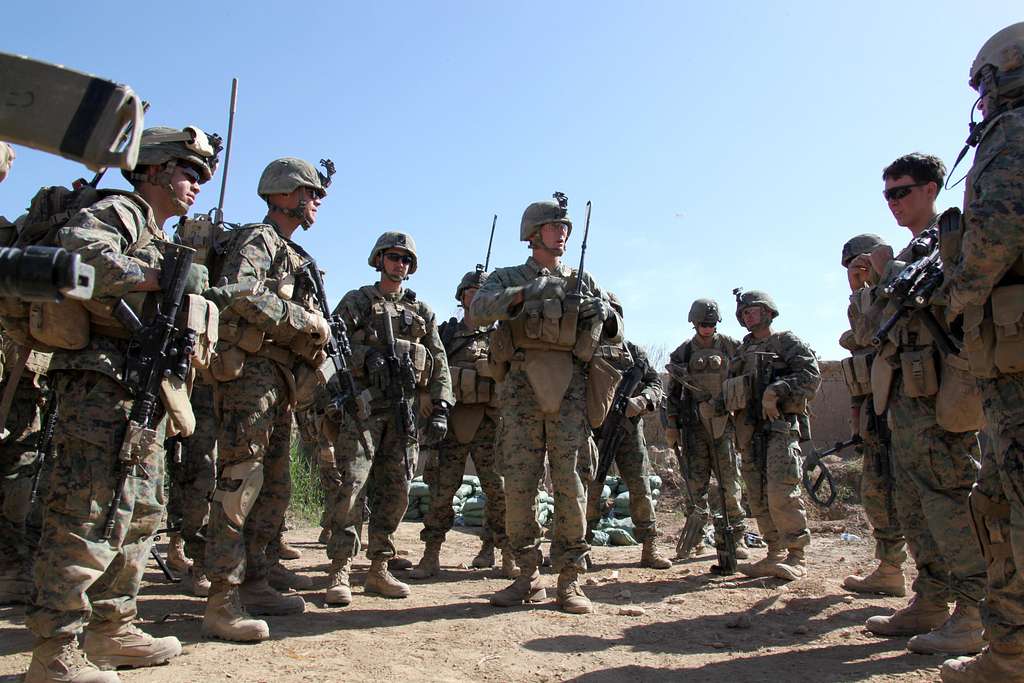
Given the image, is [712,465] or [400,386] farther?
[712,465]

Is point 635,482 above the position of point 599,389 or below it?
below

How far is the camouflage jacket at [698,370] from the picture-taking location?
879 centimetres

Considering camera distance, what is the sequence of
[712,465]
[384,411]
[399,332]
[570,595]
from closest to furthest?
[570,595]
[384,411]
[399,332]
[712,465]

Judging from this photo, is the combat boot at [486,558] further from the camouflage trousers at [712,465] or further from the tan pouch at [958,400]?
the tan pouch at [958,400]

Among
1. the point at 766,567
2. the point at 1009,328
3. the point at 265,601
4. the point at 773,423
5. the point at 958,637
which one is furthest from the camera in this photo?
the point at 773,423

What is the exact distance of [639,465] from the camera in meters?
8.39

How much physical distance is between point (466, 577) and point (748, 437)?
3.10 m

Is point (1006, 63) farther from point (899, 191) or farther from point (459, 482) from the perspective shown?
point (459, 482)

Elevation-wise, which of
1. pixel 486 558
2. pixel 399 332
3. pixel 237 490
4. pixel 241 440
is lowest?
pixel 486 558

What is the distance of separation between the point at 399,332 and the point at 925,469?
4.08m

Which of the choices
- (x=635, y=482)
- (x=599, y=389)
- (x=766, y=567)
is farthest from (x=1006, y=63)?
(x=635, y=482)

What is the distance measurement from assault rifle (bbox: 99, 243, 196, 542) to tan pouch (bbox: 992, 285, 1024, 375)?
374cm

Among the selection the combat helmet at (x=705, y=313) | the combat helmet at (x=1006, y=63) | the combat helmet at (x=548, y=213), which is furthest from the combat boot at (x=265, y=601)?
the combat helmet at (x=705, y=313)

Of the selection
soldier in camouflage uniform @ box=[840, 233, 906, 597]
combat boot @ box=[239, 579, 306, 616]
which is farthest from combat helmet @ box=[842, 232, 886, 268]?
combat boot @ box=[239, 579, 306, 616]
